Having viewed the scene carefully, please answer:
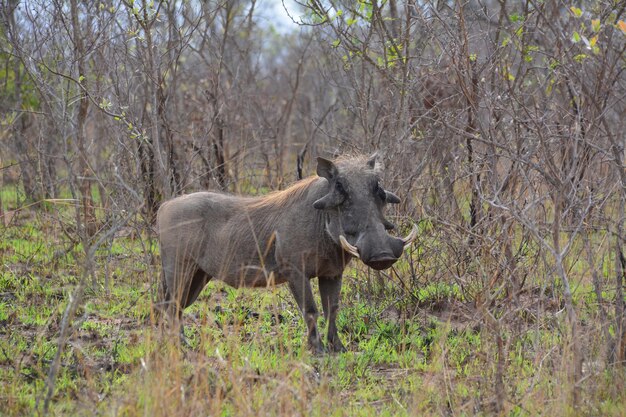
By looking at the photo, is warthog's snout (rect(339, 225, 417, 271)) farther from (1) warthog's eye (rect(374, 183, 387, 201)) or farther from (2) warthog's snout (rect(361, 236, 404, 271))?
(1) warthog's eye (rect(374, 183, 387, 201))

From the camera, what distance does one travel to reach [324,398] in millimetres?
3578

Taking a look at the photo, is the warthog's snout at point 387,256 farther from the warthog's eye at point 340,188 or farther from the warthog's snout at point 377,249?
the warthog's eye at point 340,188

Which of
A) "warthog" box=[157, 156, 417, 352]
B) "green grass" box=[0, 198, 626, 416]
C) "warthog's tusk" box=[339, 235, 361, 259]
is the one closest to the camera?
"green grass" box=[0, 198, 626, 416]

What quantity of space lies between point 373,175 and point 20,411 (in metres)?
2.16

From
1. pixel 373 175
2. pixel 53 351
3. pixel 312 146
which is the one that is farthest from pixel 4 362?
pixel 312 146

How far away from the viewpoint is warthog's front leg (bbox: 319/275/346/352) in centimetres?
477

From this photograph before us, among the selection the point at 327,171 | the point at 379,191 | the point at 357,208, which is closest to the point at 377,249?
the point at 357,208

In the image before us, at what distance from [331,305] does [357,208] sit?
63 cm

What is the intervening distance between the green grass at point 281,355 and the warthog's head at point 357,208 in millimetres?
515

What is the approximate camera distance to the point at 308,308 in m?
4.69

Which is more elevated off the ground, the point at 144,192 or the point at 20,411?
the point at 144,192

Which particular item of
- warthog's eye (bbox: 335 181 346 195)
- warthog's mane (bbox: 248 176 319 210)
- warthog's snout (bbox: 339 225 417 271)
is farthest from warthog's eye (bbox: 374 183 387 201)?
warthog's mane (bbox: 248 176 319 210)

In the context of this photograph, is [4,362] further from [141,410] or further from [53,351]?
[141,410]

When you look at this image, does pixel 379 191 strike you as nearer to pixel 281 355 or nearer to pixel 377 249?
pixel 377 249
